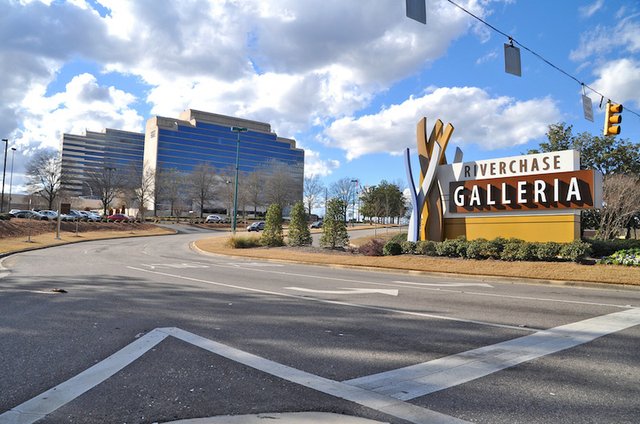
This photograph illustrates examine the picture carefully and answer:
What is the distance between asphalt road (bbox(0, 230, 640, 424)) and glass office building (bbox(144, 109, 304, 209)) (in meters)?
127

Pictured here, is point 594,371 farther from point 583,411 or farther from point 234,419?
point 234,419

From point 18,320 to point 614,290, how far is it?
47.1 ft

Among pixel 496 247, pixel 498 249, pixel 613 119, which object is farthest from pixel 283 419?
pixel 498 249

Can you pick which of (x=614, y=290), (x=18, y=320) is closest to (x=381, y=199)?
(x=614, y=290)

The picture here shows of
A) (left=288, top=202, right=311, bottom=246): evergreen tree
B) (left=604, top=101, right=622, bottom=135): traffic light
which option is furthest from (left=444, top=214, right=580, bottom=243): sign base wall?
(left=288, top=202, right=311, bottom=246): evergreen tree

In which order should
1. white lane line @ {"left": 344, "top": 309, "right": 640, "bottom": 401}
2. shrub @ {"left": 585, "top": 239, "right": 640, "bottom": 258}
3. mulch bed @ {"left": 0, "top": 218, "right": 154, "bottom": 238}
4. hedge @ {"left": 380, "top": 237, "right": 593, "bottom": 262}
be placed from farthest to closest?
mulch bed @ {"left": 0, "top": 218, "right": 154, "bottom": 238}
shrub @ {"left": 585, "top": 239, "right": 640, "bottom": 258}
hedge @ {"left": 380, "top": 237, "right": 593, "bottom": 262}
white lane line @ {"left": 344, "top": 309, "right": 640, "bottom": 401}

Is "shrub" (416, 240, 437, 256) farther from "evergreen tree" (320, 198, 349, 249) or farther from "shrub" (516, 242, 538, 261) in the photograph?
"evergreen tree" (320, 198, 349, 249)

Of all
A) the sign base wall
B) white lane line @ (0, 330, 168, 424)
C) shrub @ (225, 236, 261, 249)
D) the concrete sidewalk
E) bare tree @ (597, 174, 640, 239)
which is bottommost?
white lane line @ (0, 330, 168, 424)

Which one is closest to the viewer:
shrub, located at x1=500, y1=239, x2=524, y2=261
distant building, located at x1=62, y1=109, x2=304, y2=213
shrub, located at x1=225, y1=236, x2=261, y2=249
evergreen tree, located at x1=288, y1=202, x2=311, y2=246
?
shrub, located at x1=500, y1=239, x2=524, y2=261

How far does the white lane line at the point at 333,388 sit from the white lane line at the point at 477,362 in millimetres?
175

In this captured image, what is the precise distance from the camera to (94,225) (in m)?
54.3

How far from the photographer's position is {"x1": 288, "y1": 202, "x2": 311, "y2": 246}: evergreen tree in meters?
28.9

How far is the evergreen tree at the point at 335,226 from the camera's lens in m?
26.7

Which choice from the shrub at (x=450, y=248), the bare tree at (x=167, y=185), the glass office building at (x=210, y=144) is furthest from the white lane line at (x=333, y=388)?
the glass office building at (x=210, y=144)
